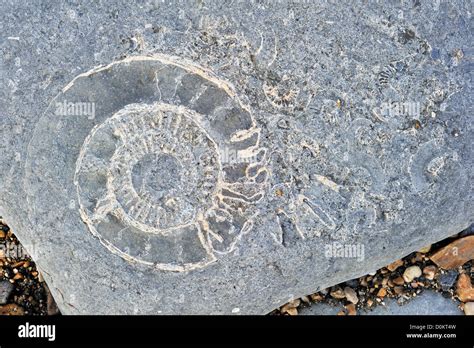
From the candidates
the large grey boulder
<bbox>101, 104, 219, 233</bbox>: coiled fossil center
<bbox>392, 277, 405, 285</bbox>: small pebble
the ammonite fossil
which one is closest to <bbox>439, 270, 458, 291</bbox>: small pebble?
<bbox>392, 277, 405, 285</bbox>: small pebble

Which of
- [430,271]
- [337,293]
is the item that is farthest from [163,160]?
[430,271]

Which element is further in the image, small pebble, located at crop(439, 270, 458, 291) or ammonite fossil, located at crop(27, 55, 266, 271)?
A: small pebble, located at crop(439, 270, 458, 291)

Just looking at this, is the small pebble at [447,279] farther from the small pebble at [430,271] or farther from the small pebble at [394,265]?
the small pebble at [394,265]

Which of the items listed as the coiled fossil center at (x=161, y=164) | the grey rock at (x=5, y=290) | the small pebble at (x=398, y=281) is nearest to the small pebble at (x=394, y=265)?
the small pebble at (x=398, y=281)

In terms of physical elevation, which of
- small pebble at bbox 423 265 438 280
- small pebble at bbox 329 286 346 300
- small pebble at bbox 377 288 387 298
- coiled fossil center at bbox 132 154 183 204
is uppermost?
coiled fossil center at bbox 132 154 183 204

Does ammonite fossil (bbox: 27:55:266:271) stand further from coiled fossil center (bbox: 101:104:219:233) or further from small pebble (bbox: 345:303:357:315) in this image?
small pebble (bbox: 345:303:357:315)

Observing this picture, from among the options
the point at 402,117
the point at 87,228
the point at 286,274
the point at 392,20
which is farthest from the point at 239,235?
the point at 392,20

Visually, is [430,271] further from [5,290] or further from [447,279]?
[5,290]
